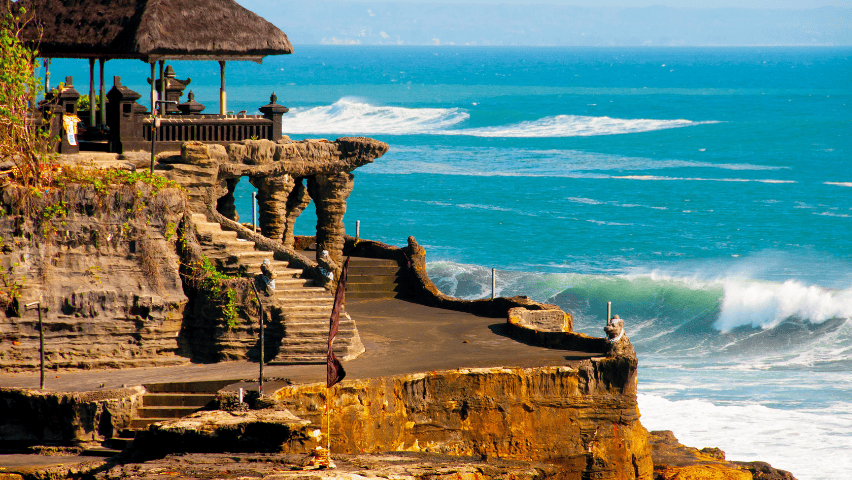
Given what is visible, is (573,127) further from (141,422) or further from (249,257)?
(141,422)

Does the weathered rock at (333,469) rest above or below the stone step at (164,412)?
below

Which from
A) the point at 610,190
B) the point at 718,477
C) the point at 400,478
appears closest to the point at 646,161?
the point at 610,190

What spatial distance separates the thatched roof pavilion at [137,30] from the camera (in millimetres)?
28172

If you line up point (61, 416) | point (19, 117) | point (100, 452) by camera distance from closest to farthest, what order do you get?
1. point (100, 452)
2. point (61, 416)
3. point (19, 117)

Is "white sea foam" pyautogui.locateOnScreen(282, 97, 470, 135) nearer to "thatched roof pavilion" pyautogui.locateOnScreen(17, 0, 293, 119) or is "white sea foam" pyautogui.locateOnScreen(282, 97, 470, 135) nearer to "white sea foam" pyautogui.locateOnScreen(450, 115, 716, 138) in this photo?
"white sea foam" pyautogui.locateOnScreen(450, 115, 716, 138)

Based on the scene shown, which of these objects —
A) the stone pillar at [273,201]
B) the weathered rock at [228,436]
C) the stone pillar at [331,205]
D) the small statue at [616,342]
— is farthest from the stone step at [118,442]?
the stone pillar at [331,205]

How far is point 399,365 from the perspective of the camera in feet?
83.8

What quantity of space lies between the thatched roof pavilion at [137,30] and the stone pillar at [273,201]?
141 inches

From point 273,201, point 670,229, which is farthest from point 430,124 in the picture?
point 273,201

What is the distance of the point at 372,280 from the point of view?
34.1 m

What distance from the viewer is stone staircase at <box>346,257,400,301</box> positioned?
33594mm

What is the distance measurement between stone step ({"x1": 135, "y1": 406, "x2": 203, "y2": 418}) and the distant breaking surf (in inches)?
3629

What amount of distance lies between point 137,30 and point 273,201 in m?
6.33

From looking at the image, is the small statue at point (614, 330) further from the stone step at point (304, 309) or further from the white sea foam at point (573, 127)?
the white sea foam at point (573, 127)
